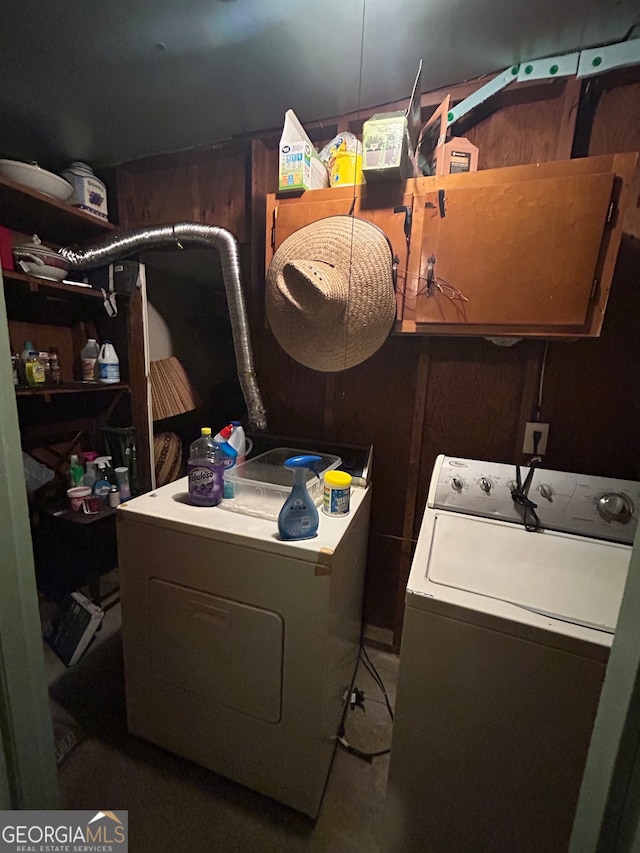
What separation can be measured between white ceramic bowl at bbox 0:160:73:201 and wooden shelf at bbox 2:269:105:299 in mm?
372

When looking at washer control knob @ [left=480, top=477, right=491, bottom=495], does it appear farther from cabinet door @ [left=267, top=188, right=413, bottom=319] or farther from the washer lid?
cabinet door @ [left=267, top=188, right=413, bottom=319]

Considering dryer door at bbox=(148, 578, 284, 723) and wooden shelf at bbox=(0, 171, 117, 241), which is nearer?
dryer door at bbox=(148, 578, 284, 723)

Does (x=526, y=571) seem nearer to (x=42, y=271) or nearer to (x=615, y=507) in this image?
(x=615, y=507)

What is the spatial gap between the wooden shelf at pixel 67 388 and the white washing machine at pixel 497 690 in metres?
1.79

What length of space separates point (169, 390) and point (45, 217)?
40.2 inches

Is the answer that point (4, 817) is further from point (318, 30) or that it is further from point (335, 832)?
point (318, 30)

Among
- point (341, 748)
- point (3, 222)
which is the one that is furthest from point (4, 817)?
point (3, 222)

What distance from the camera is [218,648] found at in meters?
1.04

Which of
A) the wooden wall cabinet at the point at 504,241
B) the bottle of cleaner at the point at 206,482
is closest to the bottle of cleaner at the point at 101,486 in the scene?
the bottle of cleaner at the point at 206,482

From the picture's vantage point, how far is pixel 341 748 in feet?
4.25

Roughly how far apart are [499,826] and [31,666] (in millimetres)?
1046

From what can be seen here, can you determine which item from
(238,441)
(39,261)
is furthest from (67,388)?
(238,441)

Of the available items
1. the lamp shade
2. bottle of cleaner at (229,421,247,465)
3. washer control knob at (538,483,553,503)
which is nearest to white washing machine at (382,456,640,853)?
washer control knob at (538,483,553,503)

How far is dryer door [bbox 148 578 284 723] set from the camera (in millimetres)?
990
